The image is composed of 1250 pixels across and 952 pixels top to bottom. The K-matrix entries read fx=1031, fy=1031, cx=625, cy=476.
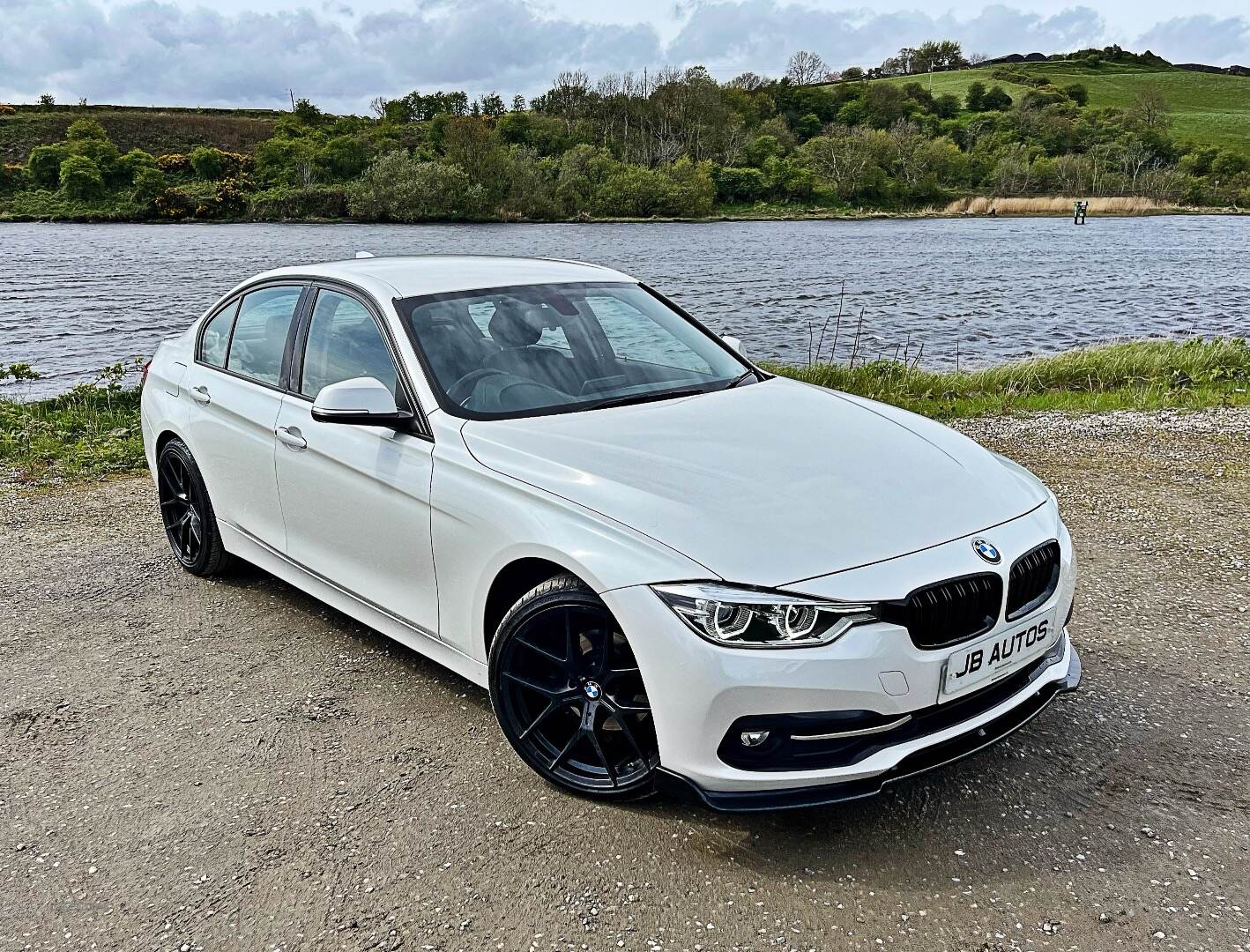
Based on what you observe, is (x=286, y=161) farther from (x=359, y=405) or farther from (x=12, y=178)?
(x=359, y=405)

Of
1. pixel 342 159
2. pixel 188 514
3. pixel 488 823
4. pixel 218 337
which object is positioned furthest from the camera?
pixel 342 159

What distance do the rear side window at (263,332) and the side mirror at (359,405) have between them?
1015 millimetres

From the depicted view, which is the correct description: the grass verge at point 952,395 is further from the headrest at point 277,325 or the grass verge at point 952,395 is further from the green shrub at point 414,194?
the green shrub at point 414,194

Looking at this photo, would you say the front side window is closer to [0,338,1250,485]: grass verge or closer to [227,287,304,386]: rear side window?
[227,287,304,386]: rear side window

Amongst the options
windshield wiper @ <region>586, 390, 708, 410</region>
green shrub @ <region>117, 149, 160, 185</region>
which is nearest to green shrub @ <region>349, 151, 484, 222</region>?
green shrub @ <region>117, 149, 160, 185</region>

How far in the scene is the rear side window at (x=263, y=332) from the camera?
4602mm

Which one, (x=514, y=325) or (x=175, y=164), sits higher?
(x=175, y=164)

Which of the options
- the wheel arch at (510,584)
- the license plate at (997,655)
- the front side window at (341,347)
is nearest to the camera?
the license plate at (997,655)

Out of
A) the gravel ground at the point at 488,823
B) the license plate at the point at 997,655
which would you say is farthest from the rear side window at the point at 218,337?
the license plate at the point at 997,655

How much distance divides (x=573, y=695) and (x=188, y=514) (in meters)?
3.18

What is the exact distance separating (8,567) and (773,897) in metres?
4.95

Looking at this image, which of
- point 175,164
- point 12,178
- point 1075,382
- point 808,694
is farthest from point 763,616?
point 12,178

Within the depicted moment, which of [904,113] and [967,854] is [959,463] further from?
[904,113]

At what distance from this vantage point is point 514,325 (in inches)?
163
